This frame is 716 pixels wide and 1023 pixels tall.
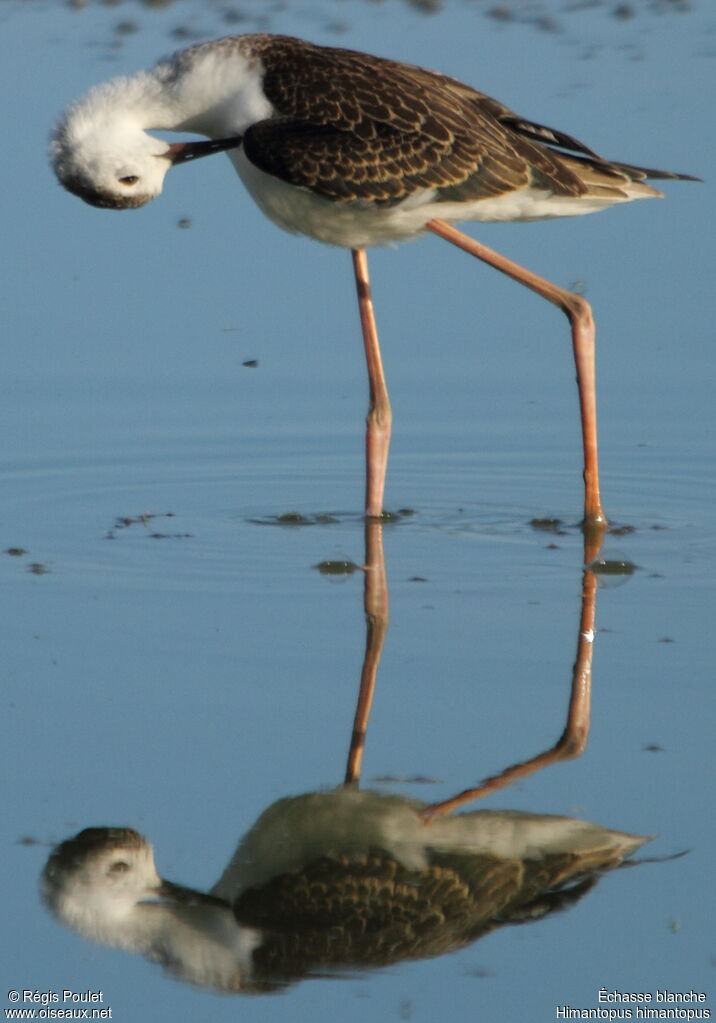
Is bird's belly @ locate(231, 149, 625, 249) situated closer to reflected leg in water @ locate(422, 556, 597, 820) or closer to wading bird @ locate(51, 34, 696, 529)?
wading bird @ locate(51, 34, 696, 529)

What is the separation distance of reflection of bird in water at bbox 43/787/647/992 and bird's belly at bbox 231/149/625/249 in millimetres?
2782

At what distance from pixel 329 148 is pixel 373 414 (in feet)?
4.08

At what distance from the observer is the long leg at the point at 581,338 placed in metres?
7.43

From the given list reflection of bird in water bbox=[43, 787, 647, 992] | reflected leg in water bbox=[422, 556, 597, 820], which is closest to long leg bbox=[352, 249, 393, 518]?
reflected leg in water bbox=[422, 556, 597, 820]

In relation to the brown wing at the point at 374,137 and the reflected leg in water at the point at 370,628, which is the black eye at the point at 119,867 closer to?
Answer: the reflected leg in water at the point at 370,628

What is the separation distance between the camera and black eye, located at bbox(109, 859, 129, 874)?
4758 millimetres

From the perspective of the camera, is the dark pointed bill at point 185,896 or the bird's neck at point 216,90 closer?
the dark pointed bill at point 185,896

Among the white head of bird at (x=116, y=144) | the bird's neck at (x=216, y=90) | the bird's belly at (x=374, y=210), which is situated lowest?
the bird's belly at (x=374, y=210)

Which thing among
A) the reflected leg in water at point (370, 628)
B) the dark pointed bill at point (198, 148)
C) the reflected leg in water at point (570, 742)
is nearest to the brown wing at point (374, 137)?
the dark pointed bill at point (198, 148)

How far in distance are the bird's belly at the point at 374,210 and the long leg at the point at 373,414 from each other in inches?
9.2

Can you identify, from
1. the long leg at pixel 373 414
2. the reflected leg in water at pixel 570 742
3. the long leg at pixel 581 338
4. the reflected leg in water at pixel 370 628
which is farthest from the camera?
the long leg at pixel 373 414

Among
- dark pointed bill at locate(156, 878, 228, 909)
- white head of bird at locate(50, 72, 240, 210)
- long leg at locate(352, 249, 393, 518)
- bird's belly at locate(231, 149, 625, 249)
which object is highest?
white head of bird at locate(50, 72, 240, 210)

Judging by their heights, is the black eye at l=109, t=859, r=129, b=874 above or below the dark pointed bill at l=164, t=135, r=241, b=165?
below

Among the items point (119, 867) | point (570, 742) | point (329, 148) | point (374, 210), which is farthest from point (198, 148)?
point (119, 867)
